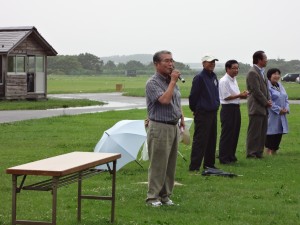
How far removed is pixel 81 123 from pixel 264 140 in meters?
10.5

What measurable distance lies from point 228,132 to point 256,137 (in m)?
0.98

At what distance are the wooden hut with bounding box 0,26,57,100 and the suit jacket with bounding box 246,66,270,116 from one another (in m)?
25.9

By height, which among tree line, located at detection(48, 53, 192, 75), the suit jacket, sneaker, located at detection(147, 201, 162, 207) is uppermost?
the suit jacket

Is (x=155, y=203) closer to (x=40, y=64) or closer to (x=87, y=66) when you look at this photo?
(x=40, y=64)

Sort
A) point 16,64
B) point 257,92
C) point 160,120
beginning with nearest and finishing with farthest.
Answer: point 160,120, point 257,92, point 16,64

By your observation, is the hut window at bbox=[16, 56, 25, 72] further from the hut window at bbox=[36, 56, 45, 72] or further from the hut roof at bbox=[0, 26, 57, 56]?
the hut window at bbox=[36, 56, 45, 72]

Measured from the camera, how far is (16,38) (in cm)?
4166

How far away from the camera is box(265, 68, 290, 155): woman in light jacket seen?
16.9 meters

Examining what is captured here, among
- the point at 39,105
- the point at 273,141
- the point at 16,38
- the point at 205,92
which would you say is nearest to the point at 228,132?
the point at 205,92

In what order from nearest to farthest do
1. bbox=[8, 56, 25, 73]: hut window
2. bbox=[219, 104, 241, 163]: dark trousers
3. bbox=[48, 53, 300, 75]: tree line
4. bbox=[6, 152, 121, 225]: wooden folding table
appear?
1. bbox=[6, 152, 121, 225]: wooden folding table
2. bbox=[219, 104, 241, 163]: dark trousers
3. bbox=[8, 56, 25, 73]: hut window
4. bbox=[48, 53, 300, 75]: tree line

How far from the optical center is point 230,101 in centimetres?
1498

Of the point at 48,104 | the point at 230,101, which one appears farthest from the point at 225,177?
the point at 48,104

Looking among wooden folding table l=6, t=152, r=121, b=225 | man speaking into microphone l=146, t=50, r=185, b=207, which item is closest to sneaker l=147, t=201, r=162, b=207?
man speaking into microphone l=146, t=50, r=185, b=207

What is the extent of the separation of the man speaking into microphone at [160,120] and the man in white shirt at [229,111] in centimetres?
503
